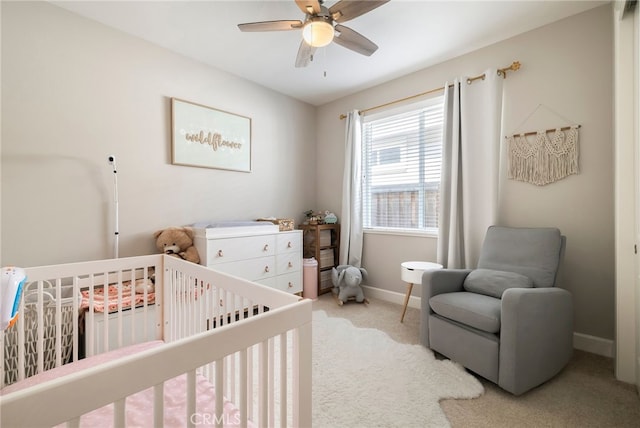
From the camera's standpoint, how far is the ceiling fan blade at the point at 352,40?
1.78 meters

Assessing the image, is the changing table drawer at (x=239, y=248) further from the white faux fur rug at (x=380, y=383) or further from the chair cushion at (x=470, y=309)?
the chair cushion at (x=470, y=309)

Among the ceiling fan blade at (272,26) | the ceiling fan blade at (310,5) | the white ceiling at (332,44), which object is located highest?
the white ceiling at (332,44)

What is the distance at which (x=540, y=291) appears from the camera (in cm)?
160

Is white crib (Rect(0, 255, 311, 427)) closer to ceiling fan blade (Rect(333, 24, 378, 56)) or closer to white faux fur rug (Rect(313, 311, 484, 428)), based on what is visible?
white faux fur rug (Rect(313, 311, 484, 428))

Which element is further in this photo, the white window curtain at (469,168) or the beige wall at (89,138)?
the white window curtain at (469,168)

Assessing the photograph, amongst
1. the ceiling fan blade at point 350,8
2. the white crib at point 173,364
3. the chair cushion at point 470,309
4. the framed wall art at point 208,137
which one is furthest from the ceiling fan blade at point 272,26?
the chair cushion at point 470,309

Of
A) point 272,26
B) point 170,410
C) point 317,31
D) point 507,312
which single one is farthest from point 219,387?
point 272,26

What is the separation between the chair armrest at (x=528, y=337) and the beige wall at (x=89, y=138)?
2.58 metres

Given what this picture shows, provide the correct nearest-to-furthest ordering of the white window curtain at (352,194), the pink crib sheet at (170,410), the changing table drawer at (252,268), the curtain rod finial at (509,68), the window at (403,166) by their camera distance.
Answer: the pink crib sheet at (170,410)
the curtain rod finial at (509,68)
the changing table drawer at (252,268)
the window at (403,166)
the white window curtain at (352,194)

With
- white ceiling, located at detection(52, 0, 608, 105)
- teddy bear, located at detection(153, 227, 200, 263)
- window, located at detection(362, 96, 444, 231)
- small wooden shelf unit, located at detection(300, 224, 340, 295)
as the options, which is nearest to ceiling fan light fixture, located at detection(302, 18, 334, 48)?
white ceiling, located at detection(52, 0, 608, 105)

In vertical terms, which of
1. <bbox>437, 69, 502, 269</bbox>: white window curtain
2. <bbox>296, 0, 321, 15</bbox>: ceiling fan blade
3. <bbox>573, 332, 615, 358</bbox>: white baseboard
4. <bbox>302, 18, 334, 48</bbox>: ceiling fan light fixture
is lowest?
<bbox>573, 332, 615, 358</bbox>: white baseboard

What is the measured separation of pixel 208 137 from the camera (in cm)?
276

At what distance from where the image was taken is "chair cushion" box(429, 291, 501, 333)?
1623 mm

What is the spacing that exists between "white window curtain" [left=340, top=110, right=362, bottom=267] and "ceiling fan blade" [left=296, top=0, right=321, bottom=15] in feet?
5.82
